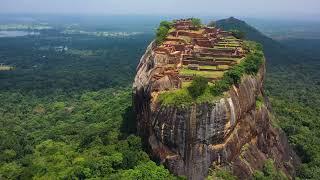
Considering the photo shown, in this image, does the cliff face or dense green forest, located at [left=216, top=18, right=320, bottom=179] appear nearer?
the cliff face

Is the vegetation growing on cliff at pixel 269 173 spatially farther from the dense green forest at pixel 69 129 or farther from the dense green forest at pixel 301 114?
the dense green forest at pixel 69 129

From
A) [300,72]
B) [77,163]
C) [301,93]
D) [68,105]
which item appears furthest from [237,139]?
[300,72]

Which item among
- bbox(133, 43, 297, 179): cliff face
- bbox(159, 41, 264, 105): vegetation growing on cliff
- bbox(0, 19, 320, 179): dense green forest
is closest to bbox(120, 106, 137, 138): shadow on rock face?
bbox(0, 19, 320, 179): dense green forest

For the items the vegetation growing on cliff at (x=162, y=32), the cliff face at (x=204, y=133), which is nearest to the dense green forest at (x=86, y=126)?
the cliff face at (x=204, y=133)

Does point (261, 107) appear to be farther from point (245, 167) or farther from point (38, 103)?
point (38, 103)

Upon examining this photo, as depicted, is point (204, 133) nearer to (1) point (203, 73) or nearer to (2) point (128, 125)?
(1) point (203, 73)

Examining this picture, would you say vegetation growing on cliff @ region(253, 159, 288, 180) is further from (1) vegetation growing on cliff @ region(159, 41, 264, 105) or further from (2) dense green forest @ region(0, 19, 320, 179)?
(1) vegetation growing on cliff @ region(159, 41, 264, 105)
